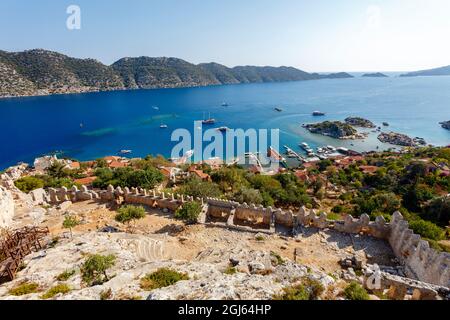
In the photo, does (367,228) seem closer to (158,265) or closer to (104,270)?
→ (158,265)

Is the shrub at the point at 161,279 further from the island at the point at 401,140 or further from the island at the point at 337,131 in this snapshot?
the island at the point at 401,140

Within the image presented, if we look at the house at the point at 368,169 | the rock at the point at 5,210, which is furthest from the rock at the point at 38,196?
the house at the point at 368,169

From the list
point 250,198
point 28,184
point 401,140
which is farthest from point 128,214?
point 401,140

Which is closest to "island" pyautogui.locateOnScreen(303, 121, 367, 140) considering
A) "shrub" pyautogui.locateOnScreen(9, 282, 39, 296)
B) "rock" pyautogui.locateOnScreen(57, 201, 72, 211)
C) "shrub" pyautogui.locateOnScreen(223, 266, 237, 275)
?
"rock" pyautogui.locateOnScreen(57, 201, 72, 211)

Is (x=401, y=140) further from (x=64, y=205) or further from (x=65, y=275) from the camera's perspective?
(x=65, y=275)

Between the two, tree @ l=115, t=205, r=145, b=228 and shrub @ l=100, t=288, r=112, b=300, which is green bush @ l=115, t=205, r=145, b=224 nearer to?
tree @ l=115, t=205, r=145, b=228
